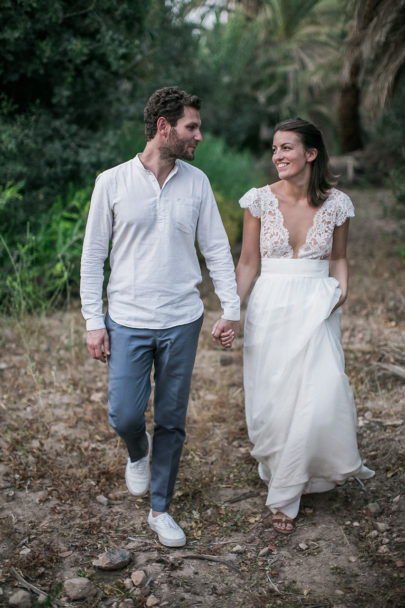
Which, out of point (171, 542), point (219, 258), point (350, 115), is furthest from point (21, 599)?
point (350, 115)

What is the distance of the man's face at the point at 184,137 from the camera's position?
9.18 feet

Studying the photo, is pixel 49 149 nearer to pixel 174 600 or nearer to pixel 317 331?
pixel 317 331

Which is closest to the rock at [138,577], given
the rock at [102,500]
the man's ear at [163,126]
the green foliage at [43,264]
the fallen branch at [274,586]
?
the fallen branch at [274,586]

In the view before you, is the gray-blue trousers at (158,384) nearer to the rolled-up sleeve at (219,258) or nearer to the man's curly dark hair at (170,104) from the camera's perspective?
the rolled-up sleeve at (219,258)

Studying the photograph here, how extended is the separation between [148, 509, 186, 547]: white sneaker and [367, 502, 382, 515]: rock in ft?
3.64

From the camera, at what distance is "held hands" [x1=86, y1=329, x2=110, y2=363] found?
2.94 metres

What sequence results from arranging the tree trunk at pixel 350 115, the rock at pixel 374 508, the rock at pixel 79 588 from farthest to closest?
the tree trunk at pixel 350 115
the rock at pixel 374 508
the rock at pixel 79 588

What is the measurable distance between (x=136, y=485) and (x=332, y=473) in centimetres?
116

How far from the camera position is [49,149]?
7.52 metres

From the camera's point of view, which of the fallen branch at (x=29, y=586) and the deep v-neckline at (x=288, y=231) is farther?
the deep v-neckline at (x=288, y=231)

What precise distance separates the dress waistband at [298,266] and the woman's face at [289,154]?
476mm

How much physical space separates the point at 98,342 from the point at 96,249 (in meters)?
0.47

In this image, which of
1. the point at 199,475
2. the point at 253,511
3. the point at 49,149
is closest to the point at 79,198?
the point at 49,149

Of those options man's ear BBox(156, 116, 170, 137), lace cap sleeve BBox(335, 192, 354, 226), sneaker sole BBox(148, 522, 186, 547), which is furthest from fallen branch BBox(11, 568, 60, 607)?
lace cap sleeve BBox(335, 192, 354, 226)
